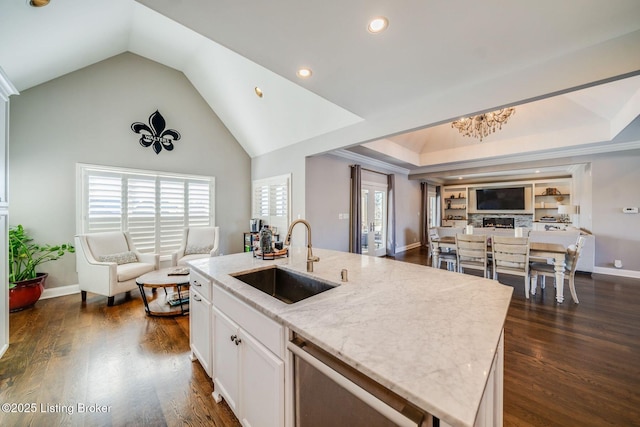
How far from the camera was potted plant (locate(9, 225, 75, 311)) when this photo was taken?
305 centimetres

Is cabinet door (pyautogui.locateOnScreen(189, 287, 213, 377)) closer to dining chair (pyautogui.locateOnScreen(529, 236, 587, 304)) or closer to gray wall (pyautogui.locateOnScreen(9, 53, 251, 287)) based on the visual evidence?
gray wall (pyautogui.locateOnScreen(9, 53, 251, 287))

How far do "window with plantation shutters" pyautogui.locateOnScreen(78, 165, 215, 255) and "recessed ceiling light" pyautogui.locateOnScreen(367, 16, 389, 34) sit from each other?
4.41 metres

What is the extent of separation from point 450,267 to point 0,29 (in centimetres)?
648

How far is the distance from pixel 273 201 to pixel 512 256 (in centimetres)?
418

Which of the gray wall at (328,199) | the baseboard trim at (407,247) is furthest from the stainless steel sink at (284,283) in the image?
the baseboard trim at (407,247)

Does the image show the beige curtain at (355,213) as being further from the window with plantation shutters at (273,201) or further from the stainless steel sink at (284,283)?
the stainless steel sink at (284,283)

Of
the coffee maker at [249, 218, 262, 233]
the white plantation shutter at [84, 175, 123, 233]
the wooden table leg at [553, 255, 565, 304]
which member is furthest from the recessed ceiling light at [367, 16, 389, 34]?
the white plantation shutter at [84, 175, 123, 233]

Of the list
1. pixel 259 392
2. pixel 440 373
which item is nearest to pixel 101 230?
pixel 259 392

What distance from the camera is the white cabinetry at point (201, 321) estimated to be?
1717mm

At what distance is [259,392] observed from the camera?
120 cm

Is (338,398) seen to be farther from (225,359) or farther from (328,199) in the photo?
(328,199)

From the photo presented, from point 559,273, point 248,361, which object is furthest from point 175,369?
point 559,273

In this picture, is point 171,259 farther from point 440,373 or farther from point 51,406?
point 440,373

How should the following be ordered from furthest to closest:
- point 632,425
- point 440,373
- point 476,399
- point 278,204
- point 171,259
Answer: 1. point 278,204
2. point 171,259
3. point 632,425
4. point 440,373
5. point 476,399
